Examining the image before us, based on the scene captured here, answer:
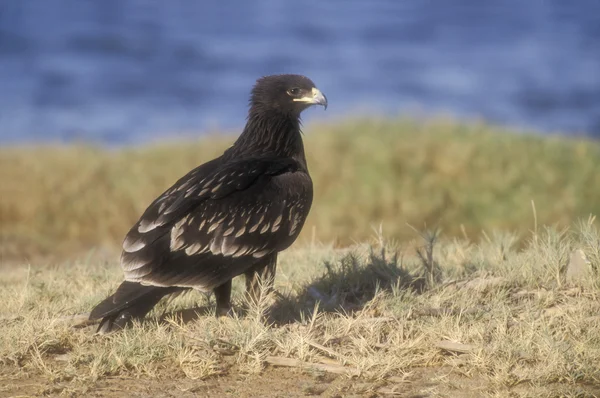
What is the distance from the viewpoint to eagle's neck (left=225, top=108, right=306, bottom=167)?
19.6 ft

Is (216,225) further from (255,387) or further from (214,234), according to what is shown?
(255,387)

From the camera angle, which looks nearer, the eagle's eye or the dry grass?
the dry grass

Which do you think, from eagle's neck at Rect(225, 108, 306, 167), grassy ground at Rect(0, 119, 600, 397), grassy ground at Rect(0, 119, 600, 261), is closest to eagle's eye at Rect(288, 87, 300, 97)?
eagle's neck at Rect(225, 108, 306, 167)

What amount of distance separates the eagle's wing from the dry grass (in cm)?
30

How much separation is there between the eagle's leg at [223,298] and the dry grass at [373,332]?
13cm

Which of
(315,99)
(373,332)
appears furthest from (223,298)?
(315,99)

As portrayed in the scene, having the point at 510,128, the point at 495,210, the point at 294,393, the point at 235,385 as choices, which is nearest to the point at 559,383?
the point at 294,393

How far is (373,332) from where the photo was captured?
16.4 ft

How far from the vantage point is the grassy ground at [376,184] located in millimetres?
10633

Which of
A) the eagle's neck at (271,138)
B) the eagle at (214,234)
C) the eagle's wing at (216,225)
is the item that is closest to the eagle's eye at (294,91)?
the eagle's neck at (271,138)

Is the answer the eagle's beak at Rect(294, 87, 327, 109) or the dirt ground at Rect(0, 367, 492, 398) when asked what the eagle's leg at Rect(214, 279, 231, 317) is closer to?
the dirt ground at Rect(0, 367, 492, 398)

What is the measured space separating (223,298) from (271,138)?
3.72ft

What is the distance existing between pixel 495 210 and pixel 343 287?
16.5 ft

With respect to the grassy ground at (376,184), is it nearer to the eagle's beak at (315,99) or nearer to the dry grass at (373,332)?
the dry grass at (373,332)
